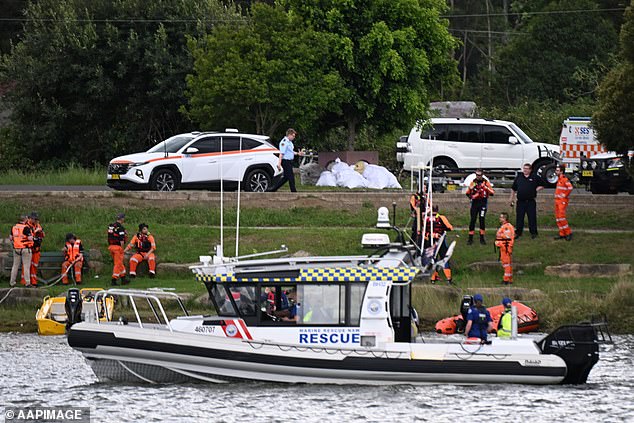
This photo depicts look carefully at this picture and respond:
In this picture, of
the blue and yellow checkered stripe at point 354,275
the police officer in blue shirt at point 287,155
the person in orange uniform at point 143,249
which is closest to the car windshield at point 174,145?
the police officer in blue shirt at point 287,155

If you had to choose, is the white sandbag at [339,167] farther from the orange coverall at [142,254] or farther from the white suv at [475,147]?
the orange coverall at [142,254]

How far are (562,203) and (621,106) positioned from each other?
119 inches

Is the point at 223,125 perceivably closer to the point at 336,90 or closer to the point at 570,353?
the point at 336,90

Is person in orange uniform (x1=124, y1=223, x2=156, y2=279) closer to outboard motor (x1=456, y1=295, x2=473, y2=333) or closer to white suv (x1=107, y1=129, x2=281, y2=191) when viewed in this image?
white suv (x1=107, y1=129, x2=281, y2=191)

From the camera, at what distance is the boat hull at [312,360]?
19.5 meters

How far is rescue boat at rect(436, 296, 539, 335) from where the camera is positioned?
2416 centimetres

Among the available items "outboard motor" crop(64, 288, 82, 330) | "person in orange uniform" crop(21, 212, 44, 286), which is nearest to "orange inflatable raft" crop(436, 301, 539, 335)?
"outboard motor" crop(64, 288, 82, 330)

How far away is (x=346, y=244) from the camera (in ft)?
102

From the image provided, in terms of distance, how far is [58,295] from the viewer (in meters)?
28.0

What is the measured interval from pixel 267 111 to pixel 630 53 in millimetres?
13008

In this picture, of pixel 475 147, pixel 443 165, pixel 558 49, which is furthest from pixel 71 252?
pixel 558 49

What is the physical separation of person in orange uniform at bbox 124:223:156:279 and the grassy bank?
0.43 meters

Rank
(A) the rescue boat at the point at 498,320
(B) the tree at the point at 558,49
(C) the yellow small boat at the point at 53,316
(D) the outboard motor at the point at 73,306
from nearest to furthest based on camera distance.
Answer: (A) the rescue boat at the point at 498,320 → (D) the outboard motor at the point at 73,306 → (C) the yellow small boat at the point at 53,316 → (B) the tree at the point at 558,49

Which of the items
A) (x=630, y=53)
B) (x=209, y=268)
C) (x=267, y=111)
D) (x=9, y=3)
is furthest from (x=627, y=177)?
(x=9, y=3)
